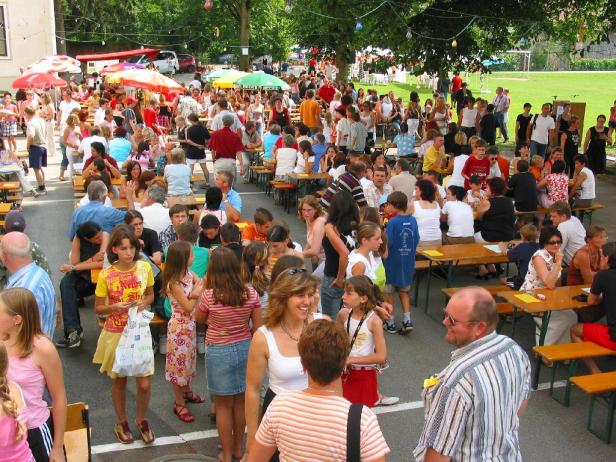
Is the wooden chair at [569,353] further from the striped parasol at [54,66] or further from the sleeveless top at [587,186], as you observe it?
the striped parasol at [54,66]

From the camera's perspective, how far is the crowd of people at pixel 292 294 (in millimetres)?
3164

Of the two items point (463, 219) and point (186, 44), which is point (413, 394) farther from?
point (186, 44)

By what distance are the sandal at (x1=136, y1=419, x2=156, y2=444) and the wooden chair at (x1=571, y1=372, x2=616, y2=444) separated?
3.46 meters

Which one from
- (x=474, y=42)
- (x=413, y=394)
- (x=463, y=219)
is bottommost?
(x=413, y=394)

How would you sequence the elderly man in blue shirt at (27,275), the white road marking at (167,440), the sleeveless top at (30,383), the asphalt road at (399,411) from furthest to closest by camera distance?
the asphalt road at (399,411) < the white road marking at (167,440) < the elderly man in blue shirt at (27,275) < the sleeveless top at (30,383)

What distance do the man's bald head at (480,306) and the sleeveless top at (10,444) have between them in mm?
2139

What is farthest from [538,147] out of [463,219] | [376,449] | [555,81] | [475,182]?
[555,81]

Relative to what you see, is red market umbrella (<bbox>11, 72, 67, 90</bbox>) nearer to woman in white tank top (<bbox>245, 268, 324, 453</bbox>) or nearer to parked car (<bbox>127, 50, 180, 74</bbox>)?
woman in white tank top (<bbox>245, 268, 324, 453</bbox>)

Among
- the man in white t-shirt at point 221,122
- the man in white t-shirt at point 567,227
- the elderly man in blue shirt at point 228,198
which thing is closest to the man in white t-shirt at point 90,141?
the man in white t-shirt at point 221,122

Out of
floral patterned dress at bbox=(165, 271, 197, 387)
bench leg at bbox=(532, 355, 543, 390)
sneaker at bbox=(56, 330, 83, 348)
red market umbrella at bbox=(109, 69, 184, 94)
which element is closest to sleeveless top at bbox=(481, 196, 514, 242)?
bench leg at bbox=(532, 355, 543, 390)

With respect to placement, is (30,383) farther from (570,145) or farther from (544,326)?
(570,145)

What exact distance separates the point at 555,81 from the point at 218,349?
2145 inches

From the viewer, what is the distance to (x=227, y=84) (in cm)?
2322

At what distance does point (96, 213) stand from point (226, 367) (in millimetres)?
3628
